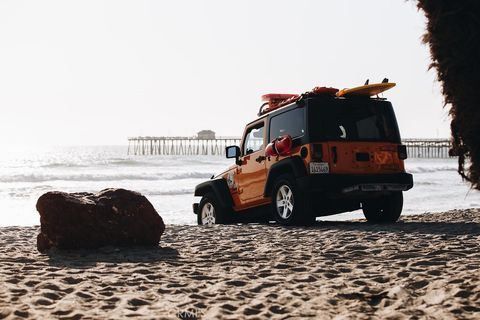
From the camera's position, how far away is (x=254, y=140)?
1092cm

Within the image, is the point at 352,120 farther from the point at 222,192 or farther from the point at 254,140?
the point at 222,192

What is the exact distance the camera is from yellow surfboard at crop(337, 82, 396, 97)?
31.1 feet

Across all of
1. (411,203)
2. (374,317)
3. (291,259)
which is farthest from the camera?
(411,203)

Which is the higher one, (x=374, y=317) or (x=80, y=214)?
(x=80, y=214)

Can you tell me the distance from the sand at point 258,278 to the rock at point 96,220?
253 mm

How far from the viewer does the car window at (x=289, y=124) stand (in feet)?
31.5

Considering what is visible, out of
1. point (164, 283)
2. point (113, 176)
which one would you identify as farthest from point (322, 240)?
point (113, 176)

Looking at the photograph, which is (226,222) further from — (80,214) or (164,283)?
(164,283)

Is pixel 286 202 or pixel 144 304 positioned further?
pixel 286 202

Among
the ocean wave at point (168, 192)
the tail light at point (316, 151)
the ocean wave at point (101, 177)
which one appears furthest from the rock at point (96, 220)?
the ocean wave at point (101, 177)

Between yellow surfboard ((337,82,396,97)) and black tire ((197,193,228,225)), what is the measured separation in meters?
3.26

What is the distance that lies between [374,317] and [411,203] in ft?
54.6

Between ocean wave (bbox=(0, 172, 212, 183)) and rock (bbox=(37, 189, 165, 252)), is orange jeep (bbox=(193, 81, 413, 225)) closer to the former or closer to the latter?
rock (bbox=(37, 189, 165, 252))

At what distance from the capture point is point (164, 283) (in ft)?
17.7
